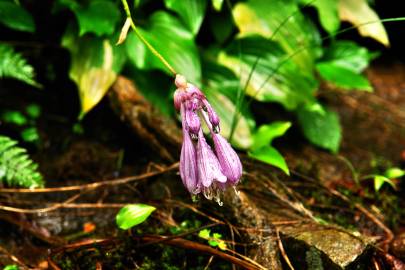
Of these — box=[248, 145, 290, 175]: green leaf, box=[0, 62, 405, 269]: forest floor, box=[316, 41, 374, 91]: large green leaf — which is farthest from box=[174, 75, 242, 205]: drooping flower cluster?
box=[316, 41, 374, 91]: large green leaf

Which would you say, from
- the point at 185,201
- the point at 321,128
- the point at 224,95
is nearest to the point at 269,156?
the point at 185,201

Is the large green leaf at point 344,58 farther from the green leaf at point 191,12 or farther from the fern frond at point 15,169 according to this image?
the fern frond at point 15,169

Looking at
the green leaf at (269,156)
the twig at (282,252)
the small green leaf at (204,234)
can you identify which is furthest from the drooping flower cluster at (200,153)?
the green leaf at (269,156)

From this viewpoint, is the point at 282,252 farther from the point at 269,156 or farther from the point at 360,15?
the point at 360,15

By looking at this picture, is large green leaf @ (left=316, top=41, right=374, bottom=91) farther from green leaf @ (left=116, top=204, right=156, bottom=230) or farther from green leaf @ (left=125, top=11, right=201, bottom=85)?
green leaf @ (left=116, top=204, right=156, bottom=230)

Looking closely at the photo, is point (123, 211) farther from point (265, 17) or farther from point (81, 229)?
point (265, 17)

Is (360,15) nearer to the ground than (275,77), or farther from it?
farther from it
